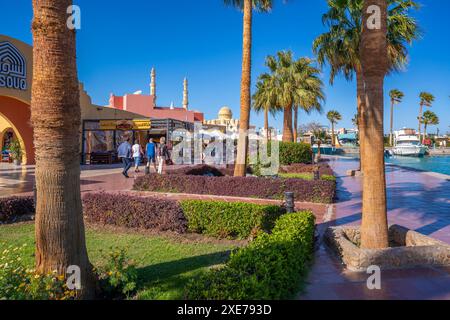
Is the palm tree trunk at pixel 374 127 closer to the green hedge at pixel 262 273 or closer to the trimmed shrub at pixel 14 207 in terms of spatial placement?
the green hedge at pixel 262 273

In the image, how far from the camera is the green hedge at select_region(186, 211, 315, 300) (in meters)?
2.77

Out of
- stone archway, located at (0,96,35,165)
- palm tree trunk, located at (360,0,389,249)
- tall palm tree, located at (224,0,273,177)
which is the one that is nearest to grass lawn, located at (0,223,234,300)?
palm tree trunk, located at (360,0,389,249)

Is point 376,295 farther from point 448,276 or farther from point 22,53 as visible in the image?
point 22,53

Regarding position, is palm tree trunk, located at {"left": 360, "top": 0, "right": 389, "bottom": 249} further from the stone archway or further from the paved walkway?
the stone archway

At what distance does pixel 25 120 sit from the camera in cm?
2053

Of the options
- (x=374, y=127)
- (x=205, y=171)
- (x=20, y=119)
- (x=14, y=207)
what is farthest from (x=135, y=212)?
(x=20, y=119)

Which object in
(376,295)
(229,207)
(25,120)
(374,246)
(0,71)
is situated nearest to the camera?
(376,295)

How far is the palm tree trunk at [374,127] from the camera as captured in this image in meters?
4.41

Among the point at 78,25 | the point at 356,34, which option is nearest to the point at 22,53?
the point at 356,34

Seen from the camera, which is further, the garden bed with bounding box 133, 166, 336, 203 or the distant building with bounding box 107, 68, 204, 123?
the distant building with bounding box 107, 68, 204, 123

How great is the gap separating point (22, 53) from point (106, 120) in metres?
6.53

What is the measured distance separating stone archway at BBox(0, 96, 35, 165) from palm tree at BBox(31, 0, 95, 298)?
1931cm

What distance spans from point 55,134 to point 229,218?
143 inches

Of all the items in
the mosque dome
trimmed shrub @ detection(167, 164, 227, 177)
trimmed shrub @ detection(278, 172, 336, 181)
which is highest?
the mosque dome
